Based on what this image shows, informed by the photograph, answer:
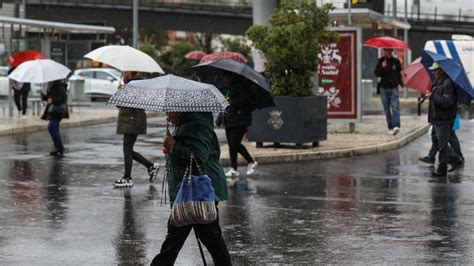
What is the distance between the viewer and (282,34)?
19.2m

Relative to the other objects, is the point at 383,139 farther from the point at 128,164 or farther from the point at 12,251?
the point at 12,251

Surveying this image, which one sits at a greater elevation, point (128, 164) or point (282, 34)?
point (282, 34)

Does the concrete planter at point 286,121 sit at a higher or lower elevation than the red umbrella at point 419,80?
lower

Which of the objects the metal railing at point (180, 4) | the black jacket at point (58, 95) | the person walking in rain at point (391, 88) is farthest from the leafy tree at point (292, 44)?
the metal railing at point (180, 4)

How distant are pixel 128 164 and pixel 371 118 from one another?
15849mm

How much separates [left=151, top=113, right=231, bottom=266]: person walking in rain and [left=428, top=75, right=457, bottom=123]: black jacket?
7963mm

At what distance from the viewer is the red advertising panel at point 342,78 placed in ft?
74.2

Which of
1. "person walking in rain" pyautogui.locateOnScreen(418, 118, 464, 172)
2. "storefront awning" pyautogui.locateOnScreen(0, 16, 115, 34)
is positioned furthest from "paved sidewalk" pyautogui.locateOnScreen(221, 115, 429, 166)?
"storefront awning" pyautogui.locateOnScreen(0, 16, 115, 34)

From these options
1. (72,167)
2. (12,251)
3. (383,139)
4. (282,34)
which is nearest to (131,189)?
(72,167)

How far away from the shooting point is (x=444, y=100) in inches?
604

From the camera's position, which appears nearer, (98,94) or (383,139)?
(383,139)

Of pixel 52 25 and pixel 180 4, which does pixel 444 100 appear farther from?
pixel 180 4

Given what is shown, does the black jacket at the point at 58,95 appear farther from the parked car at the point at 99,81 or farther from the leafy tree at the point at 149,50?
the parked car at the point at 99,81

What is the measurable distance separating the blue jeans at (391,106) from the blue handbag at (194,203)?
1528 cm
